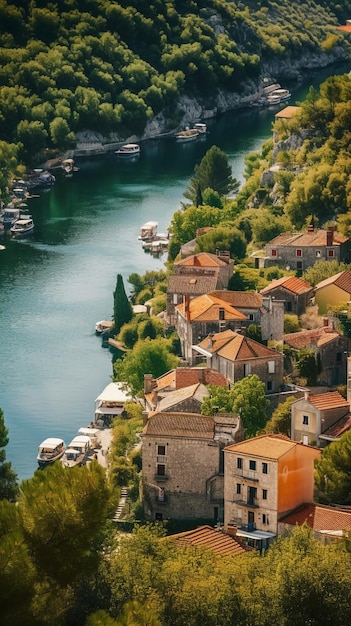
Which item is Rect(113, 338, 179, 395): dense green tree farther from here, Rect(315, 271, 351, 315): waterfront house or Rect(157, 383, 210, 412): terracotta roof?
Rect(315, 271, 351, 315): waterfront house

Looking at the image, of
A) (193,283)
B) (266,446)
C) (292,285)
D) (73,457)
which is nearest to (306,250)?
(193,283)

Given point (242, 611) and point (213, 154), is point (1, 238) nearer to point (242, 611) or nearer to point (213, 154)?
point (213, 154)

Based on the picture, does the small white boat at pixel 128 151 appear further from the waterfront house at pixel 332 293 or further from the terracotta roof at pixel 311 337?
the terracotta roof at pixel 311 337

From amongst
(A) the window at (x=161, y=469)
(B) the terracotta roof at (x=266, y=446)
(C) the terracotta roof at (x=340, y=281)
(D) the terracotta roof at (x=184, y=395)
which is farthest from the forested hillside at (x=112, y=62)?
(B) the terracotta roof at (x=266, y=446)

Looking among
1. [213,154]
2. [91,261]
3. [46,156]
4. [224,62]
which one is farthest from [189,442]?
[224,62]

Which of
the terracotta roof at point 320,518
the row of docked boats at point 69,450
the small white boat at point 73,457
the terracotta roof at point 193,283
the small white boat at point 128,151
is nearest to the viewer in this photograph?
the terracotta roof at point 320,518

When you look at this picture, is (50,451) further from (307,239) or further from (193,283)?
(307,239)

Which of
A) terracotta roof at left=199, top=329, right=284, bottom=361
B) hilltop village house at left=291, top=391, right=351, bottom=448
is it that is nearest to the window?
hilltop village house at left=291, top=391, right=351, bottom=448
